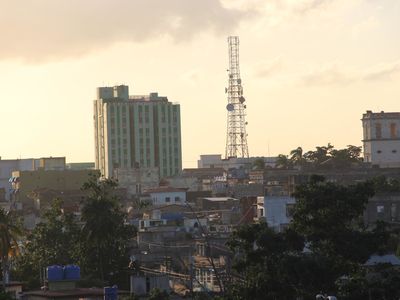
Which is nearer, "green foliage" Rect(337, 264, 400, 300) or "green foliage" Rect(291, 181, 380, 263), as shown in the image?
"green foliage" Rect(337, 264, 400, 300)

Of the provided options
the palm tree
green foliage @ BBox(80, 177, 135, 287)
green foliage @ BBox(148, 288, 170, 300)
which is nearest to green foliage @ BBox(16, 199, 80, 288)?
green foliage @ BBox(80, 177, 135, 287)

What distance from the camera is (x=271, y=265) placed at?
76.1 metres

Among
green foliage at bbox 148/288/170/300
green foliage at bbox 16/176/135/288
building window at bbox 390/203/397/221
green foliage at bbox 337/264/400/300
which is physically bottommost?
green foliage at bbox 148/288/170/300

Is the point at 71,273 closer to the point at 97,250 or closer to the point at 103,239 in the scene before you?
the point at 97,250

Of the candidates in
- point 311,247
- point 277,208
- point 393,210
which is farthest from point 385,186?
point 311,247

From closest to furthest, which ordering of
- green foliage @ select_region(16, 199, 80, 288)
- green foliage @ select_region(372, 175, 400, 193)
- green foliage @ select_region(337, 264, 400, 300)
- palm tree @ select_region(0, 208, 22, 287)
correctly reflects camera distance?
green foliage @ select_region(337, 264, 400, 300) → palm tree @ select_region(0, 208, 22, 287) → green foliage @ select_region(16, 199, 80, 288) → green foliage @ select_region(372, 175, 400, 193)

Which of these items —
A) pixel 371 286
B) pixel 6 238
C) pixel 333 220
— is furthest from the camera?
pixel 6 238

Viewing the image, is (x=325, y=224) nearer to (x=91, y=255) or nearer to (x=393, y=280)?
(x=393, y=280)

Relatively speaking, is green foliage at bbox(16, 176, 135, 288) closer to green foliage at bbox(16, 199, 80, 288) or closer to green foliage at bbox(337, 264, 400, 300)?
green foliage at bbox(16, 199, 80, 288)

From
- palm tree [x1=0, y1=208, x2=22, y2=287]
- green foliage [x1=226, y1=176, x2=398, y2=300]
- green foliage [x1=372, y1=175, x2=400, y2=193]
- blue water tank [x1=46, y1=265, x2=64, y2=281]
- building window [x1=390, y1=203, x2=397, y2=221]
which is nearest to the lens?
green foliage [x1=226, y1=176, x2=398, y2=300]

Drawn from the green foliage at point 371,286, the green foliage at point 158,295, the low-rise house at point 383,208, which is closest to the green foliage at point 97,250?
the green foliage at point 158,295

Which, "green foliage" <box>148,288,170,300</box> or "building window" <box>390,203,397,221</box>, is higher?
"building window" <box>390,203,397,221</box>

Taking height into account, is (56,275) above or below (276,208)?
below

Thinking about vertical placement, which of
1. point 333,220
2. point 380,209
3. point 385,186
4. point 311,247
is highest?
point 385,186
